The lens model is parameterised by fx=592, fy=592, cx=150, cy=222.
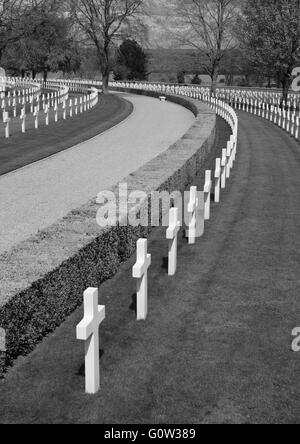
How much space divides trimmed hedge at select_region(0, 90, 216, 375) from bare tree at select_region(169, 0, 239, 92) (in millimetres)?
50121

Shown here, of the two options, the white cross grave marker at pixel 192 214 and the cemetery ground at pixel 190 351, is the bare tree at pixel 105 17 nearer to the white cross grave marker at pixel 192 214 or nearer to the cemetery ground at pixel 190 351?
the white cross grave marker at pixel 192 214

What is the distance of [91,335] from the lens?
5395mm

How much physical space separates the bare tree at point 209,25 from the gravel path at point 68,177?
3333 centimetres

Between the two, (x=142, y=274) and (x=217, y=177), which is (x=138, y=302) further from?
(x=217, y=177)

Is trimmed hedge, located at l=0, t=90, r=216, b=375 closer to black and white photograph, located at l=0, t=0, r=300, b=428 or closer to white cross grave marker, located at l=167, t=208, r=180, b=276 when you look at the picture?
black and white photograph, located at l=0, t=0, r=300, b=428

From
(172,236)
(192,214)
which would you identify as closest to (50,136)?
(192,214)

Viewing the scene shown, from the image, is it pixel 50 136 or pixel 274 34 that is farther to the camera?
pixel 274 34

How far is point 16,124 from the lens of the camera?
28.0 meters

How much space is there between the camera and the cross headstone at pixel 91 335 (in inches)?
207

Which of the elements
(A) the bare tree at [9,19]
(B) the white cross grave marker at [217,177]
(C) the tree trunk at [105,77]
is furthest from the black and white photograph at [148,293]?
(C) the tree trunk at [105,77]

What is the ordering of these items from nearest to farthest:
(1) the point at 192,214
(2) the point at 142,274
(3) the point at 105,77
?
(2) the point at 142,274 → (1) the point at 192,214 → (3) the point at 105,77

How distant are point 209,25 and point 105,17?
10.3m

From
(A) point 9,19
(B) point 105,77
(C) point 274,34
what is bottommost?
(B) point 105,77
